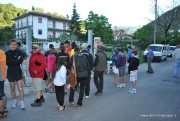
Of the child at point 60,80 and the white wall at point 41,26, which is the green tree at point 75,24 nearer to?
the white wall at point 41,26

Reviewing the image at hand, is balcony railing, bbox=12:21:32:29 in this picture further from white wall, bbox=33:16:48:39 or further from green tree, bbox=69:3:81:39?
green tree, bbox=69:3:81:39

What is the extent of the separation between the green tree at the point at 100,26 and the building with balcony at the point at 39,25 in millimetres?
7646

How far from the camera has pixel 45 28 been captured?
5272cm

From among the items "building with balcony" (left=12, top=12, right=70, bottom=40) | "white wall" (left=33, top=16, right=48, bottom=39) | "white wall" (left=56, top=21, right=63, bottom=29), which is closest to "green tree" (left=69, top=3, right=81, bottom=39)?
"building with balcony" (left=12, top=12, right=70, bottom=40)

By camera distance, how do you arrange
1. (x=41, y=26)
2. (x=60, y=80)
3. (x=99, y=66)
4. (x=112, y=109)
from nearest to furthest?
1. (x=60, y=80)
2. (x=112, y=109)
3. (x=99, y=66)
4. (x=41, y=26)

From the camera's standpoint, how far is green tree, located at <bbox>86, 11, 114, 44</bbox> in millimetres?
56053

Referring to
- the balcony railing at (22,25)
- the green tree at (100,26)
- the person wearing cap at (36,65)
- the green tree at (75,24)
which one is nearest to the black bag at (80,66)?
the person wearing cap at (36,65)

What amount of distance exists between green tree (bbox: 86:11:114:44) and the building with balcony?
7646 millimetres

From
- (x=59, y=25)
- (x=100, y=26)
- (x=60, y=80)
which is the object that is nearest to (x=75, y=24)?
(x=59, y=25)

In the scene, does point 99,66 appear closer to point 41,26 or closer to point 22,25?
point 41,26

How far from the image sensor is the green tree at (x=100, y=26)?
5605 cm

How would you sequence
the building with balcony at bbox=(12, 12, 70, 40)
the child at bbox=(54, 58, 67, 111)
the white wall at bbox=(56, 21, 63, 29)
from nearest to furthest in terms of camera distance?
the child at bbox=(54, 58, 67, 111), the building with balcony at bbox=(12, 12, 70, 40), the white wall at bbox=(56, 21, 63, 29)

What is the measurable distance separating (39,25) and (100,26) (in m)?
17.6

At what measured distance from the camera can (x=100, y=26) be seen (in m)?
56.6
